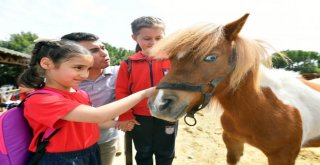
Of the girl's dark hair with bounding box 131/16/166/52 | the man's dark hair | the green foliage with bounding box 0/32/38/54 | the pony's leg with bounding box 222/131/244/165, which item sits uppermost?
the green foliage with bounding box 0/32/38/54

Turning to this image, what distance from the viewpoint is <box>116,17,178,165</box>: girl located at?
2.37 meters

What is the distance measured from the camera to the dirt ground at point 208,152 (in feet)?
14.1

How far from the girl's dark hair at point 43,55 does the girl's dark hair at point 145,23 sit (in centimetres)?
83

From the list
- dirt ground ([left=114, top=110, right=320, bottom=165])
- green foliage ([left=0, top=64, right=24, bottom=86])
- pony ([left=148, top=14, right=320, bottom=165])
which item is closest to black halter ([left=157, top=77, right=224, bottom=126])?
pony ([left=148, top=14, right=320, bottom=165])

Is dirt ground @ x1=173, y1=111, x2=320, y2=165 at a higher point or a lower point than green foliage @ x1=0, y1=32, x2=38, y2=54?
lower

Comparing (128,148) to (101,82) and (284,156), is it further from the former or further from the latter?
(284,156)

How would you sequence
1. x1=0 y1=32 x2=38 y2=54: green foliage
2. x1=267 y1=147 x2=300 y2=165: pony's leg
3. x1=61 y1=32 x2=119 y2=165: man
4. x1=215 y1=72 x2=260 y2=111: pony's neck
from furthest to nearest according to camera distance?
x1=0 y1=32 x2=38 y2=54: green foliage
x1=61 y1=32 x2=119 y2=165: man
x1=267 y1=147 x2=300 y2=165: pony's leg
x1=215 y1=72 x2=260 y2=111: pony's neck

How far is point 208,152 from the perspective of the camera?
4730mm

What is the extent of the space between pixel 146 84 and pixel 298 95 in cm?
168

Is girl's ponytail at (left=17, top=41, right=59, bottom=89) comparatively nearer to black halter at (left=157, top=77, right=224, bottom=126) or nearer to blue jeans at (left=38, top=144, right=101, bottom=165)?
blue jeans at (left=38, top=144, right=101, bottom=165)

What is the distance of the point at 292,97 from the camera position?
2.46 metres

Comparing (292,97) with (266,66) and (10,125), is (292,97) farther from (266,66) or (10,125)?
(10,125)

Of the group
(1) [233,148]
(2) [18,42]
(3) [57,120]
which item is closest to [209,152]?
(1) [233,148]

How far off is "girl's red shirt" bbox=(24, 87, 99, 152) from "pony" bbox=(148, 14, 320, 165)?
0.56 metres
